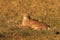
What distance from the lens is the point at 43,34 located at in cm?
1031

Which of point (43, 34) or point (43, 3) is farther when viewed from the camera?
point (43, 3)

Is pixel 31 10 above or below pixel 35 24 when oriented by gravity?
above

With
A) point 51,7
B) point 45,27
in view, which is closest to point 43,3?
point 51,7

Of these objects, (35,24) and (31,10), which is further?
(31,10)

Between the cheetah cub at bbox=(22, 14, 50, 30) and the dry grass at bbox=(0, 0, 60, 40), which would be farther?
the dry grass at bbox=(0, 0, 60, 40)

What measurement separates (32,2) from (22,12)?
177 centimetres

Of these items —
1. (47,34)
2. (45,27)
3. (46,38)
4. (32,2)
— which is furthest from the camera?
(32,2)

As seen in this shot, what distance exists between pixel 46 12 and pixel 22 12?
168 centimetres

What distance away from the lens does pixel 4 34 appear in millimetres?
9844

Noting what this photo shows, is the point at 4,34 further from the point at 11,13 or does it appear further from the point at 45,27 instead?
the point at 11,13

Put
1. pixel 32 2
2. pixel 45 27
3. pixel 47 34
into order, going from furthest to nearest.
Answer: pixel 32 2 < pixel 45 27 < pixel 47 34

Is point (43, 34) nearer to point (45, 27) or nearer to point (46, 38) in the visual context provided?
point (46, 38)

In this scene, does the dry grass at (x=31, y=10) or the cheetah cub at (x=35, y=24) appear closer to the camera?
the cheetah cub at (x=35, y=24)

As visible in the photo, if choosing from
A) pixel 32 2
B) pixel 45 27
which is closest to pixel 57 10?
pixel 32 2
